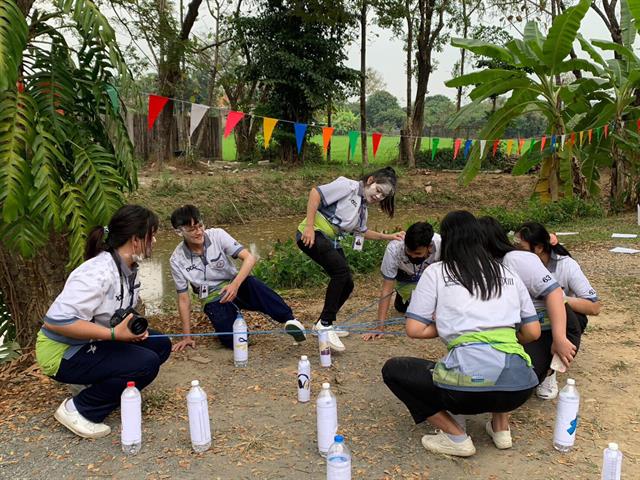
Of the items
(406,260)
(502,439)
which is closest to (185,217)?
(406,260)

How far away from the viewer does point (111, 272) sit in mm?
2916

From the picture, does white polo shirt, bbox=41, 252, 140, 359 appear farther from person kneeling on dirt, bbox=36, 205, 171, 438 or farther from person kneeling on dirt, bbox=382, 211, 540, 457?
person kneeling on dirt, bbox=382, 211, 540, 457

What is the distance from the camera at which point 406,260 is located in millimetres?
4578

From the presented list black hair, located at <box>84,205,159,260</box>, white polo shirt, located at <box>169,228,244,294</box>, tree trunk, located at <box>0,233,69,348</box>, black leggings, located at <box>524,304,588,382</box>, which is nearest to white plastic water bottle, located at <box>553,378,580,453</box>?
black leggings, located at <box>524,304,588,382</box>

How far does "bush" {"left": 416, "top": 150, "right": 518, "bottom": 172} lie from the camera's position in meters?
22.0

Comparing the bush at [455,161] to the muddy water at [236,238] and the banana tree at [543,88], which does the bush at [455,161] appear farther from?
the banana tree at [543,88]

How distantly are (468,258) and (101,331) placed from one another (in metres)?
1.88

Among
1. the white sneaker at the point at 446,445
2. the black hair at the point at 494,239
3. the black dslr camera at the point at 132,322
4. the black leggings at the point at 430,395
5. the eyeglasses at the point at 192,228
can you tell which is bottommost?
the white sneaker at the point at 446,445

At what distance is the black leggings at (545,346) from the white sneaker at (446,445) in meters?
0.69

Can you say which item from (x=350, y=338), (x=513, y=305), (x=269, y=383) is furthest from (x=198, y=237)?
(x=513, y=305)

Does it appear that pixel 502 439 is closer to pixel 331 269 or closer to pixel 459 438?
pixel 459 438

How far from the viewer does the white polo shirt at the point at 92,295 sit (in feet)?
9.07

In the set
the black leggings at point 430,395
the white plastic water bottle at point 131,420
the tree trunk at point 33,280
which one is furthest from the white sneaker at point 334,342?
the tree trunk at point 33,280

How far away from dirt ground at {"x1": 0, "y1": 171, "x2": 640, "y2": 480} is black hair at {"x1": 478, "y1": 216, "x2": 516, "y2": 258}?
1004 mm
